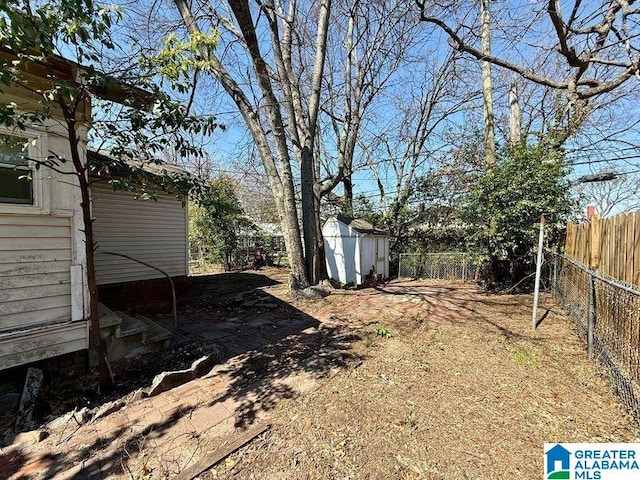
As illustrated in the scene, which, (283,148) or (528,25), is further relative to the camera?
(283,148)

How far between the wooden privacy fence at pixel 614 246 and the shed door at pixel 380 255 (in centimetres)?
658

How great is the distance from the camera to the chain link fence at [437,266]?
9711mm

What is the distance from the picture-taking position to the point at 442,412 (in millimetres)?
2549

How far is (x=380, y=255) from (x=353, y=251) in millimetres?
1648

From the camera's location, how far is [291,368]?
3.47m

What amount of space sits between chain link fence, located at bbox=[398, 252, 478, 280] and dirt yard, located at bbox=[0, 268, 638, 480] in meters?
4.60

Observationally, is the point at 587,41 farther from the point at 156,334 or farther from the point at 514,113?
the point at 156,334

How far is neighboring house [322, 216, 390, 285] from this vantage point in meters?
9.97

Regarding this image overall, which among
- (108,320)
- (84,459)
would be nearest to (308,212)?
(108,320)

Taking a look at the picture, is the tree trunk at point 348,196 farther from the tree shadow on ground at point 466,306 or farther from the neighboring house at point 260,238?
the tree shadow on ground at point 466,306

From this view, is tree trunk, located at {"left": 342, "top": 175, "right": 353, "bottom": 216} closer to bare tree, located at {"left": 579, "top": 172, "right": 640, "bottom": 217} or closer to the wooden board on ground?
the wooden board on ground

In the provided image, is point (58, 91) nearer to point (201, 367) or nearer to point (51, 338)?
point (51, 338)

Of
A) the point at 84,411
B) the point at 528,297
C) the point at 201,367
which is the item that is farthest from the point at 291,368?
the point at 528,297

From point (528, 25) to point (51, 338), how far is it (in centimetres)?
904
